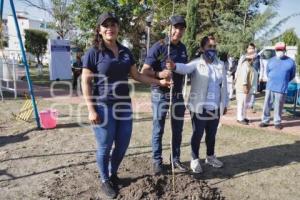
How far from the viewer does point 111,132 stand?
412 centimetres

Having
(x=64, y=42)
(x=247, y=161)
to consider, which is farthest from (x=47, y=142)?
(x=64, y=42)

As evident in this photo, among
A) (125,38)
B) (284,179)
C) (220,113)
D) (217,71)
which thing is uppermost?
(125,38)

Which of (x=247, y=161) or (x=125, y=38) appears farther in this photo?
(x=125, y=38)

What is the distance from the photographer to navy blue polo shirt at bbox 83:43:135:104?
3918 mm

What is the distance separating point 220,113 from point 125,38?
62.2ft

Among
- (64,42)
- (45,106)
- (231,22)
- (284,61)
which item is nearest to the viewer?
(284,61)

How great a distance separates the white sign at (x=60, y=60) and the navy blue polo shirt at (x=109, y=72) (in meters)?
16.0

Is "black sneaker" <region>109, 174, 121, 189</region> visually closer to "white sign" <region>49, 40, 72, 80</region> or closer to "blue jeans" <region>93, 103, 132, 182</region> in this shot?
"blue jeans" <region>93, 103, 132, 182</region>

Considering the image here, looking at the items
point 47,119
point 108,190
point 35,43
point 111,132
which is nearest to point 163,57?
point 111,132

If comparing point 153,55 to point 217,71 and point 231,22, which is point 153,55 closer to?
point 217,71

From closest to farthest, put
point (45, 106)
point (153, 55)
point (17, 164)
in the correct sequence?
point (153, 55)
point (17, 164)
point (45, 106)

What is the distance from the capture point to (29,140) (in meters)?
6.80

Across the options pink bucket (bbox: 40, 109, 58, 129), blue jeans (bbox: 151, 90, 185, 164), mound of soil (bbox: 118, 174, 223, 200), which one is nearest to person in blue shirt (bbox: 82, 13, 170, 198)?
mound of soil (bbox: 118, 174, 223, 200)

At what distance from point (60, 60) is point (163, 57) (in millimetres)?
16086
